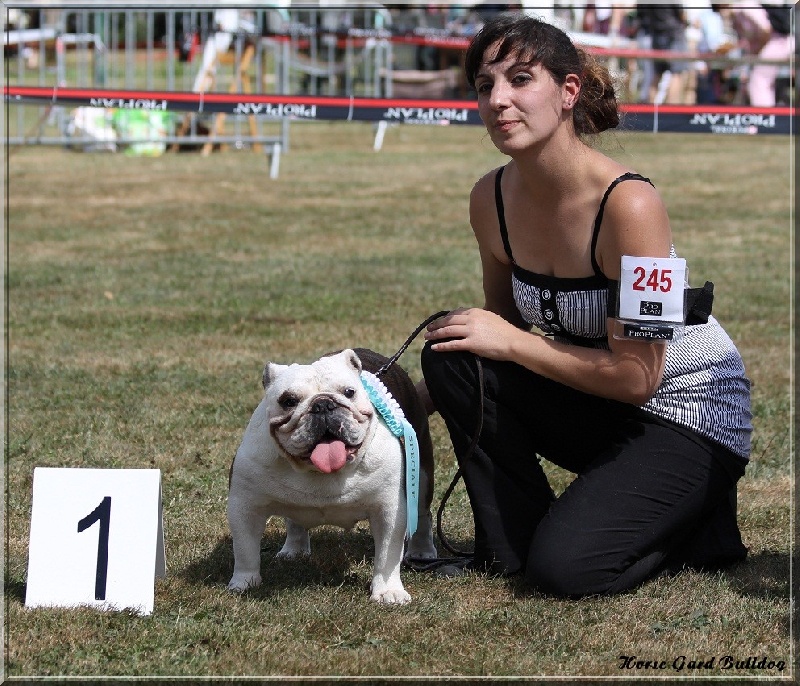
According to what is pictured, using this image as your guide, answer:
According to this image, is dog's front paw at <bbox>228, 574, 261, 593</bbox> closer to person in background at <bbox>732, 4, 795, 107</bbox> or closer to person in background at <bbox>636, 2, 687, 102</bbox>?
person in background at <bbox>732, 4, 795, 107</bbox>

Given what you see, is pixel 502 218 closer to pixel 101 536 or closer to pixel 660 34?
pixel 101 536

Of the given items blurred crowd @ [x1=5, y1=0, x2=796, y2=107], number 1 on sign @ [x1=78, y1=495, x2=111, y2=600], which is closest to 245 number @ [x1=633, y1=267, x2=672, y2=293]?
number 1 on sign @ [x1=78, y1=495, x2=111, y2=600]

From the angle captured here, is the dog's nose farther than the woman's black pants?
No

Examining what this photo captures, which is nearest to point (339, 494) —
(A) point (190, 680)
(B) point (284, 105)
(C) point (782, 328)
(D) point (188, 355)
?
(A) point (190, 680)

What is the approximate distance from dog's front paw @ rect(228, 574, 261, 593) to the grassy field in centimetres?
4

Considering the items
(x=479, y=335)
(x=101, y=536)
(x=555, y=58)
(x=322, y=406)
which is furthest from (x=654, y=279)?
(x=101, y=536)

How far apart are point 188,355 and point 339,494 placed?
3391 millimetres

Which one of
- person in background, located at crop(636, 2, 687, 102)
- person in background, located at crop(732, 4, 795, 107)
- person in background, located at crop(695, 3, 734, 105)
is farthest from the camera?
person in background, located at crop(636, 2, 687, 102)

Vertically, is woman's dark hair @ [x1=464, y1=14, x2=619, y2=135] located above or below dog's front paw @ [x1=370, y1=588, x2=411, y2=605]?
above

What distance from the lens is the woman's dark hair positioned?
11.3 feet

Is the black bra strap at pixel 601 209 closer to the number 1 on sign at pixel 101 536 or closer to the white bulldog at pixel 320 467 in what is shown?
the white bulldog at pixel 320 467

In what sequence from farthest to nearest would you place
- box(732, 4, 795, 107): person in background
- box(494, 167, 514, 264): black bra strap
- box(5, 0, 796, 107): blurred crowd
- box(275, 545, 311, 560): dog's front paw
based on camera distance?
box(732, 4, 795, 107): person in background < box(5, 0, 796, 107): blurred crowd < box(275, 545, 311, 560): dog's front paw < box(494, 167, 514, 264): black bra strap

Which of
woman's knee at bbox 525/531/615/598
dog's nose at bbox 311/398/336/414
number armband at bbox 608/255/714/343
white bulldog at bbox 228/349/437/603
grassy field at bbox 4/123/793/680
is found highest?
number armband at bbox 608/255/714/343

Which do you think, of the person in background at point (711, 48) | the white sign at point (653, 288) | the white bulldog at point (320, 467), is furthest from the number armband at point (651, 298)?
the person in background at point (711, 48)
